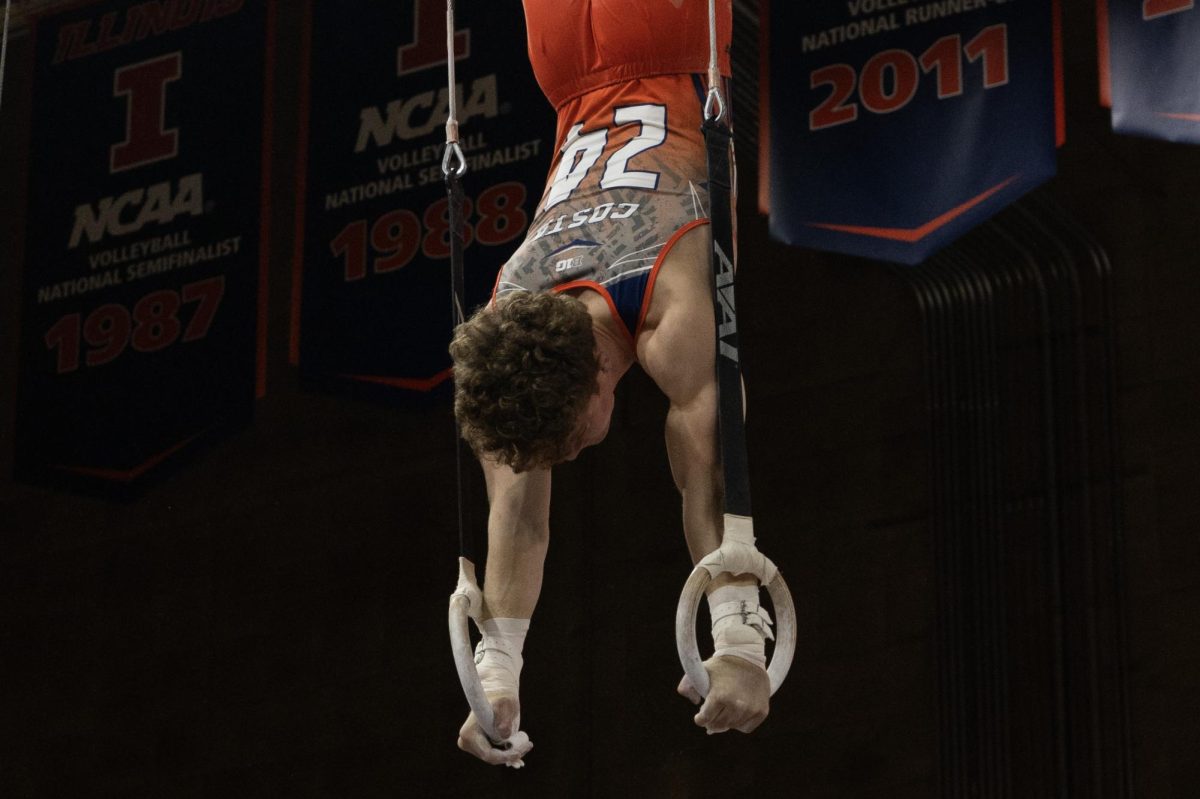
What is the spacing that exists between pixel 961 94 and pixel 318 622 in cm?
409

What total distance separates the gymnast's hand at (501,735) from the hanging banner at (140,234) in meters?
4.46

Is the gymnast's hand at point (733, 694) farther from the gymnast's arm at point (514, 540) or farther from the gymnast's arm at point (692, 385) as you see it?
the gymnast's arm at point (514, 540)

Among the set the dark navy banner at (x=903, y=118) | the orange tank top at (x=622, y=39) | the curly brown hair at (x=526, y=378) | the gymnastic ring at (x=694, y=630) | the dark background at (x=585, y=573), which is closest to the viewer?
the gymnastic ring at (x=694, y=630)

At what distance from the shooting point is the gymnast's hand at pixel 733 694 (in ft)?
13.0

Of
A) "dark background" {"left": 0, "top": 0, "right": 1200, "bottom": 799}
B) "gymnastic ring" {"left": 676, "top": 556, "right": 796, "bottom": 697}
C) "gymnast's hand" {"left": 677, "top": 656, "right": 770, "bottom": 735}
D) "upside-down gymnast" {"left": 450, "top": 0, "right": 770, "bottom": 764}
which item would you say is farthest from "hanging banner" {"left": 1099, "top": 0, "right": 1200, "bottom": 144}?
"gymnast's hand" {"left": 677, "top": 656, "right": 770, "bottom": 735}

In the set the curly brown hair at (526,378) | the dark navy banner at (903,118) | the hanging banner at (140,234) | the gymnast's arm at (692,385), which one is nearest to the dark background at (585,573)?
the hanging banner at (140,234)

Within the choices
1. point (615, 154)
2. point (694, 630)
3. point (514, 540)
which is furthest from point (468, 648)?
point (615, 154)

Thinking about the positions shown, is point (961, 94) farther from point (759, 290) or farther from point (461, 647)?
point (461, 647)

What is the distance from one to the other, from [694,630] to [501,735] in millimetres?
536

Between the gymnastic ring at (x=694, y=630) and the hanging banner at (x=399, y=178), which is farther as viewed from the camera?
the hanging banner at (x=399, y=178)

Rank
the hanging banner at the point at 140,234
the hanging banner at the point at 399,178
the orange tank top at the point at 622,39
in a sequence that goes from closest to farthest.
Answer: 1. the orange tank top at the point at 622,39
2. the hanging banner at the point at 399,178
3. the hanging banner at the point at 140,234

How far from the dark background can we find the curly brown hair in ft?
13.3

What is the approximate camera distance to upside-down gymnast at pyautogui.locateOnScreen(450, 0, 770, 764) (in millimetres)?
4016

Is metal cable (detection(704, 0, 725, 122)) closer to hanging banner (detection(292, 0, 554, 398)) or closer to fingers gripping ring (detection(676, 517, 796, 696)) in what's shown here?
fingers gripping ring (detection(676, 517, 796, 696))
